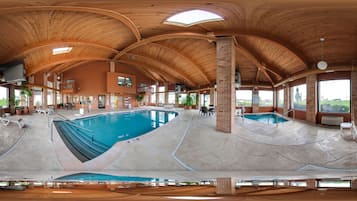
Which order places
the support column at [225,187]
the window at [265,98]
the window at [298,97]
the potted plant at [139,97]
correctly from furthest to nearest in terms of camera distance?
the potted plant at [139,97], the window at [265,98], the window at [298,97], the support column at [225,187]

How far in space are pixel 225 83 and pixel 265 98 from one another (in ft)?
34.9

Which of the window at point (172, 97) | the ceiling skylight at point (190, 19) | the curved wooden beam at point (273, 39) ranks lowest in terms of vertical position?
the window at point (172, 97)

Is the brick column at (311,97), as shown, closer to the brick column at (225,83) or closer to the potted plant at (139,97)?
the brick column at (225,83)

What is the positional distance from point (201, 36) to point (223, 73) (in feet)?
4.90

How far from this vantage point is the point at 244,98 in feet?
52.9

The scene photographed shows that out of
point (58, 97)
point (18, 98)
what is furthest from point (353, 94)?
point (58, 97)

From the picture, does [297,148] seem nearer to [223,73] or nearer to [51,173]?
[223,73]

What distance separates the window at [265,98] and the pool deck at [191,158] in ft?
36.1

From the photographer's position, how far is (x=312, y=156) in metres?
4.04

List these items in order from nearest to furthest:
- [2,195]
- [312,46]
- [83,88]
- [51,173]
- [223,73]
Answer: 1. [2,195]
2. [51,173]
3. [223,73]
4. [312,46]
5. [83,88]

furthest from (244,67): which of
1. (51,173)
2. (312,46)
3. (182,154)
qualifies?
(51,173)

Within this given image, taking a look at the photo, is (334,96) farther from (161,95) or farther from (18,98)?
(18,98)

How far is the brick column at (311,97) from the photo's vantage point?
891 centimetres

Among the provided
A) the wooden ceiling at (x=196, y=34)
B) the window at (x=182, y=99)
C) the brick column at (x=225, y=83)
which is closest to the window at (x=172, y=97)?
the window at (x=182, y=99)
